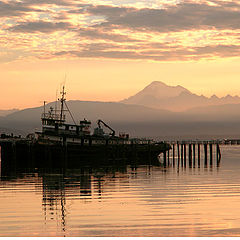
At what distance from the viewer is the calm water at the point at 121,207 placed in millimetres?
34844

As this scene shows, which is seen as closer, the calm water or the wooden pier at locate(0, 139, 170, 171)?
the calm water

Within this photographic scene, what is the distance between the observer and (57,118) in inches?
4400

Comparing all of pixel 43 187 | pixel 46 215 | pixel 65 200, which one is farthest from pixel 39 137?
pixel 46 215

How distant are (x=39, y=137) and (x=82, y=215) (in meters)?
67.4

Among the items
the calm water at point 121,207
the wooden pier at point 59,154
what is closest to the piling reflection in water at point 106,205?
the calm water at point 121,207

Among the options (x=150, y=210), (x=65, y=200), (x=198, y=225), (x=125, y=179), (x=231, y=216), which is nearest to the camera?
(x=198, y=225)

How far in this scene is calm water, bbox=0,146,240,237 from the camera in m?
34.8

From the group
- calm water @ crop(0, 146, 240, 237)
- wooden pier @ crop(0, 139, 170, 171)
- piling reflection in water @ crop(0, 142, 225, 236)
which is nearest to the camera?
calm water @ crop(0, 146, 240, 237)

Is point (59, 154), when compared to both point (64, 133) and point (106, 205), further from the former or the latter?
point (106, 205)

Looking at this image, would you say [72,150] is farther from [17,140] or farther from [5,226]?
[5,226]

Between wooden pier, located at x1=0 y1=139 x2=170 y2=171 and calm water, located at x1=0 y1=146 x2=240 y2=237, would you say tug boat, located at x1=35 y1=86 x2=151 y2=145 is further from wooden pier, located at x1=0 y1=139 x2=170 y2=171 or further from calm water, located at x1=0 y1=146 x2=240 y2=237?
calm water, located at x1=0 y1=146 x2=240 y2=237

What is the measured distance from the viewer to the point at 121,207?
143ft

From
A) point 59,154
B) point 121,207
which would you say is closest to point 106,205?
point 121,207

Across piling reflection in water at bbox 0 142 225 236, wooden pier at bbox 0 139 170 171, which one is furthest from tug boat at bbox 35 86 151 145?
piling reflection in water at bbox 0 142 225 236
